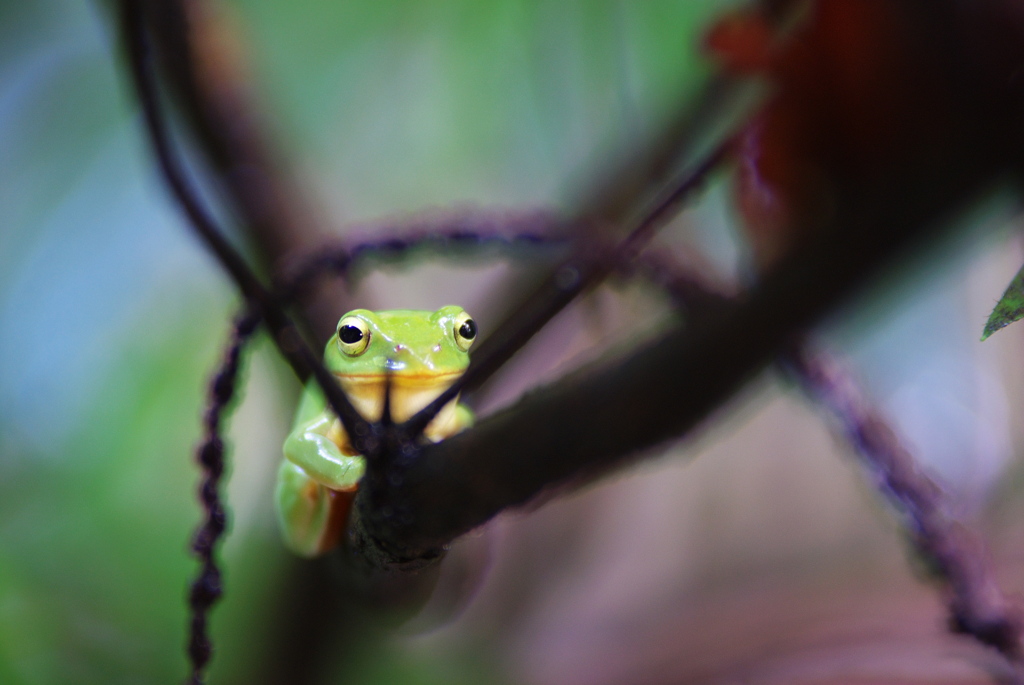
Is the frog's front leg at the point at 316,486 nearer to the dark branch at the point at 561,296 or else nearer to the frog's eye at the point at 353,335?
the frog's eye at the point at 353,335

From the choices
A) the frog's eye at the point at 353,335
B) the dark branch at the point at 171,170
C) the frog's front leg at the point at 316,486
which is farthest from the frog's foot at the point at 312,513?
the dark branch at the point at 171,170

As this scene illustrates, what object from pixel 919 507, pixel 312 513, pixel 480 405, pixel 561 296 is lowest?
pixel 480 405

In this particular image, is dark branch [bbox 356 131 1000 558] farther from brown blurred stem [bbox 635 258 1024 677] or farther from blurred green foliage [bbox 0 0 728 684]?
blurred green foliage [bbox 0 0 728 684]

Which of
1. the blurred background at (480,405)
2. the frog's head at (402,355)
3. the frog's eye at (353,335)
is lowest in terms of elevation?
the blurred background at (480,405)

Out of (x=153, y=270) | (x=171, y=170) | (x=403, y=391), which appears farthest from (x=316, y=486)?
(x=153, y=270)

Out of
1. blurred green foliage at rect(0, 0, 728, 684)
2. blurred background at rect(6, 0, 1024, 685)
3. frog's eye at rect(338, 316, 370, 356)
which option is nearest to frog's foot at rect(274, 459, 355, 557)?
frog's eye at rect(338, 316, 370, 356)

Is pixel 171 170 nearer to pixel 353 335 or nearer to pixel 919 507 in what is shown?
pixel 353 335
